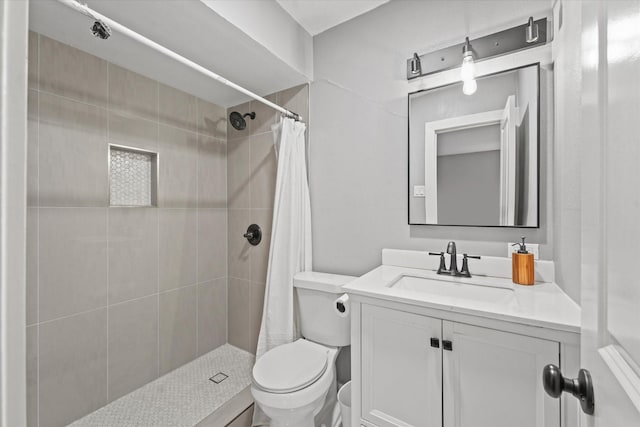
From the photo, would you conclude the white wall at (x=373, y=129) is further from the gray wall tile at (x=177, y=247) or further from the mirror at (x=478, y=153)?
the gray wall tile at (x=177, y=247)

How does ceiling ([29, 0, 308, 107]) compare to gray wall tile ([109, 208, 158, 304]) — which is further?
gray wall tile ([109, 208, 158, 304])

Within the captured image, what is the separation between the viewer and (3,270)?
247mm

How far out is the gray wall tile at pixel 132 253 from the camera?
1.70m

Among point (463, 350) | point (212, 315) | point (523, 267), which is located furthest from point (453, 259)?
point (212, 315)

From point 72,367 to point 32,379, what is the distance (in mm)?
157

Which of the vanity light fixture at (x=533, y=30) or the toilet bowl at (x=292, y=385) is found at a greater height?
the vanity light fixture at (x=533, y=30)

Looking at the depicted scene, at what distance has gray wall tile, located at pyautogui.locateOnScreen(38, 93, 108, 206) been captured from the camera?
4.68 feet

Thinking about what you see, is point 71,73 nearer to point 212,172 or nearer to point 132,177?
point 132,177

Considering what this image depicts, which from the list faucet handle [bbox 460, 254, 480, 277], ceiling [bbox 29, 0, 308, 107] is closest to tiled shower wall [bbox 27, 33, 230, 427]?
ceiling [bbox 29, 0, 308, 107]

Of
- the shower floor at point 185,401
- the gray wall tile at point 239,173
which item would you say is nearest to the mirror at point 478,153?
the gray wall tile at point 239,173

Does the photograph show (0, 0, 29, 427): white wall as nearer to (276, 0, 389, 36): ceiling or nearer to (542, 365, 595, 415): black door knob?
(542, 365, 595, 415): black door knob

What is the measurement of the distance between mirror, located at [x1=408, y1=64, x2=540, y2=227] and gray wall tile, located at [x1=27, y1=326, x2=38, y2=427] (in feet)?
6.61

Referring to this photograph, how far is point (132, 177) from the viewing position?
6.01ft

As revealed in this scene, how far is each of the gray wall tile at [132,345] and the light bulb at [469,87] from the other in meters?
2.25
